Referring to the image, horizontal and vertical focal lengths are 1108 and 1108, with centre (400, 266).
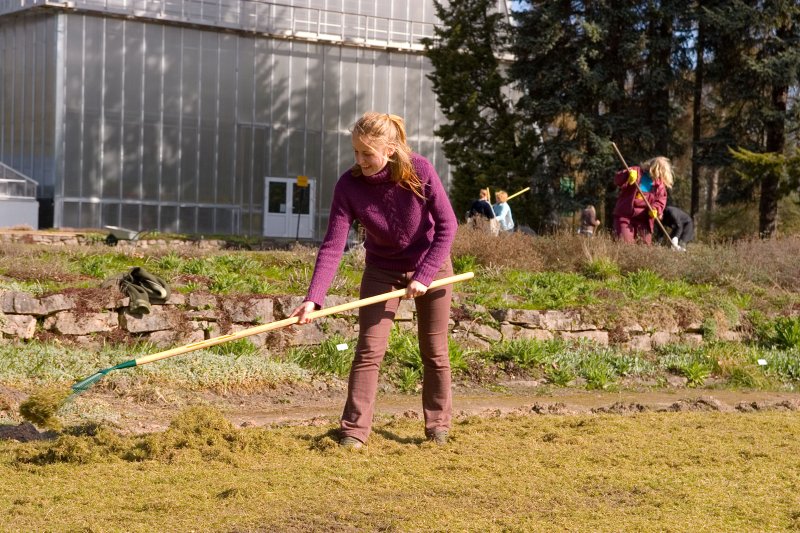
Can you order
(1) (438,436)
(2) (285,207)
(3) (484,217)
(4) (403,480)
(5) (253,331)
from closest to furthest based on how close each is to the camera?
(4) (403,480), (5) (253,331), (1) (438,436), (3) (484,217), (2) (285,207)

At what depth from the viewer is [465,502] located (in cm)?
506

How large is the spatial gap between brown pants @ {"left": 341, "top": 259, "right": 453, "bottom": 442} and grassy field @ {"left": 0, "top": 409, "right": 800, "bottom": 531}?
0.19 meters

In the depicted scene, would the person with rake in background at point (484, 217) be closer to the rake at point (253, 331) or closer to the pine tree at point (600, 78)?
the rake at point (253, 331)

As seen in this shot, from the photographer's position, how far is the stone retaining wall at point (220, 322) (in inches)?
359

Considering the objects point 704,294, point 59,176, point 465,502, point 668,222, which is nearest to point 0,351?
point 465,502

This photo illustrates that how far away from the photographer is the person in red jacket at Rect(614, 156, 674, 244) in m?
15.0

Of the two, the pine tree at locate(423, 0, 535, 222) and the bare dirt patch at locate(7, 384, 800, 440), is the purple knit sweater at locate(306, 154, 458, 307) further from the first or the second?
the pine tree at locate(423, 0, 535, 222)

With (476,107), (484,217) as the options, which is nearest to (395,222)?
(484,217)

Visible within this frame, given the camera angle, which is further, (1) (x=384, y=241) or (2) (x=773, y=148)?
(2) (x=773, y=148)

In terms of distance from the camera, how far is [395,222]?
6230 millimetres

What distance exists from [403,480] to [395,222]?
1.51 m

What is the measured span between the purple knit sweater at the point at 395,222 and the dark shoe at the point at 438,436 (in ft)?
3.17

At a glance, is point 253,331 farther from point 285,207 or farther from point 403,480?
point 285,207

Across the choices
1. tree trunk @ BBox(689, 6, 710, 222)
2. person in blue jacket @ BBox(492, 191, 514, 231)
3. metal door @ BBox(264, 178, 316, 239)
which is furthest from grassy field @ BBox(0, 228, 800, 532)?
metal door @ BBox(264, 178, 316, 239)
